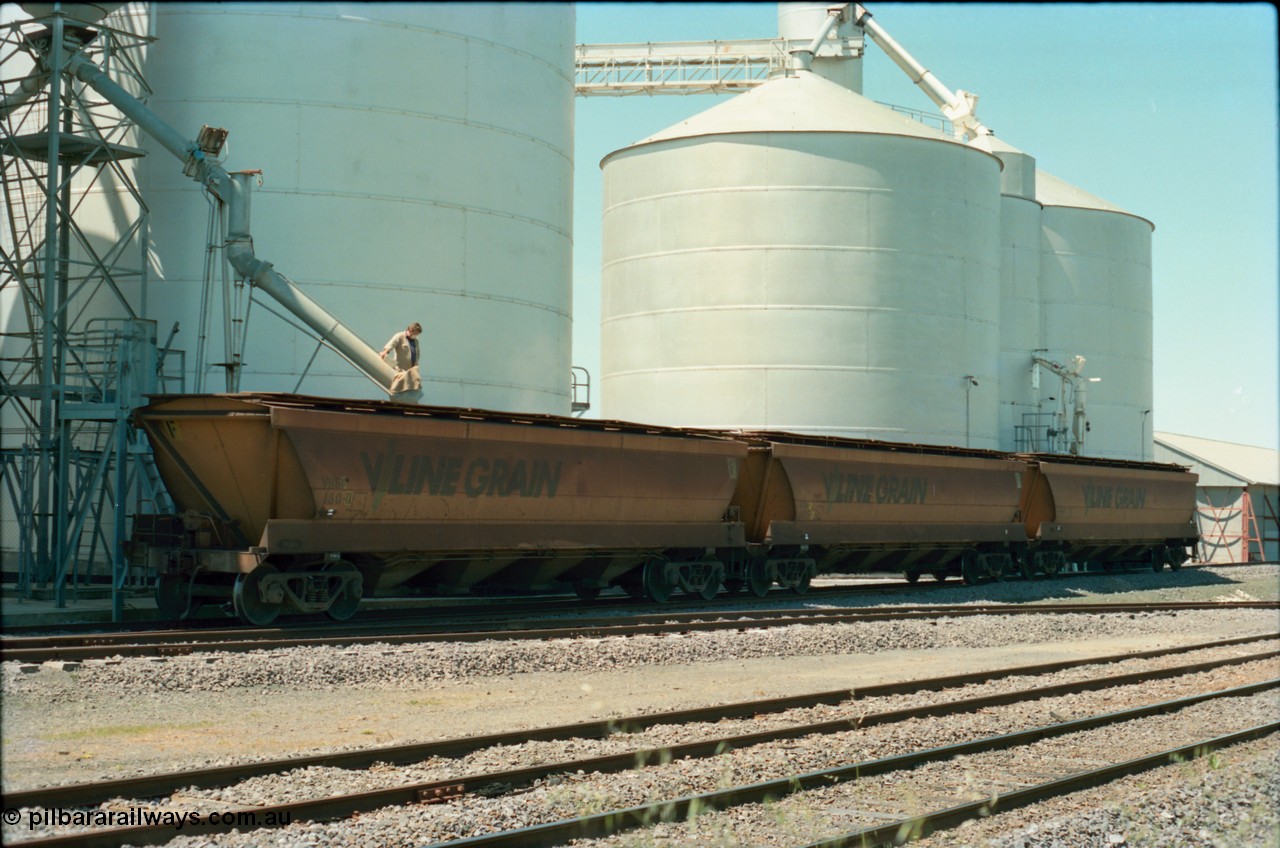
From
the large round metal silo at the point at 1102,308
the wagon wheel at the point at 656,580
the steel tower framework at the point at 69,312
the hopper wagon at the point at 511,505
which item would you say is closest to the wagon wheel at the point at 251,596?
the hopper wagon at the point at 511,505

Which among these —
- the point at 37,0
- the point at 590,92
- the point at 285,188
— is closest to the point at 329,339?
the point at 285,188

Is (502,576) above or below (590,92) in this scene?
below

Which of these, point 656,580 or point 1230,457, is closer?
point 656,580

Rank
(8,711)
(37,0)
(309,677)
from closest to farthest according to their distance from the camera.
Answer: (8,711) < (309,677) < (37,0)

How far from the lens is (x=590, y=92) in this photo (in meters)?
48.3

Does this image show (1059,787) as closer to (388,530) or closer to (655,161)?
(388,530)

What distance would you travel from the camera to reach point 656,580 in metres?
23.4

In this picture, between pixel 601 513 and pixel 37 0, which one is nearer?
pixel 601 513

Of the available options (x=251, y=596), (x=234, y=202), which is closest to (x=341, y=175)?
(x=234, y=202)

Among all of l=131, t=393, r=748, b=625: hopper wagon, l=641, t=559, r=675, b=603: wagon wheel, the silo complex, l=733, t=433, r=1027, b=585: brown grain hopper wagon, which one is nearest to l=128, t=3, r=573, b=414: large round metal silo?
l=641, t=559, r=675, b=603: wagon wheel

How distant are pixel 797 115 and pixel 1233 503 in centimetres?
3116

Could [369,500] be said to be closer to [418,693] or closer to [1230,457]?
[418,693]

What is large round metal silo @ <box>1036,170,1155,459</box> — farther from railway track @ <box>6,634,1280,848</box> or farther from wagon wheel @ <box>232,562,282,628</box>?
wagon wheel @ <box>232,562,282,628</box>

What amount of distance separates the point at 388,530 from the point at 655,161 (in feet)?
82.4
